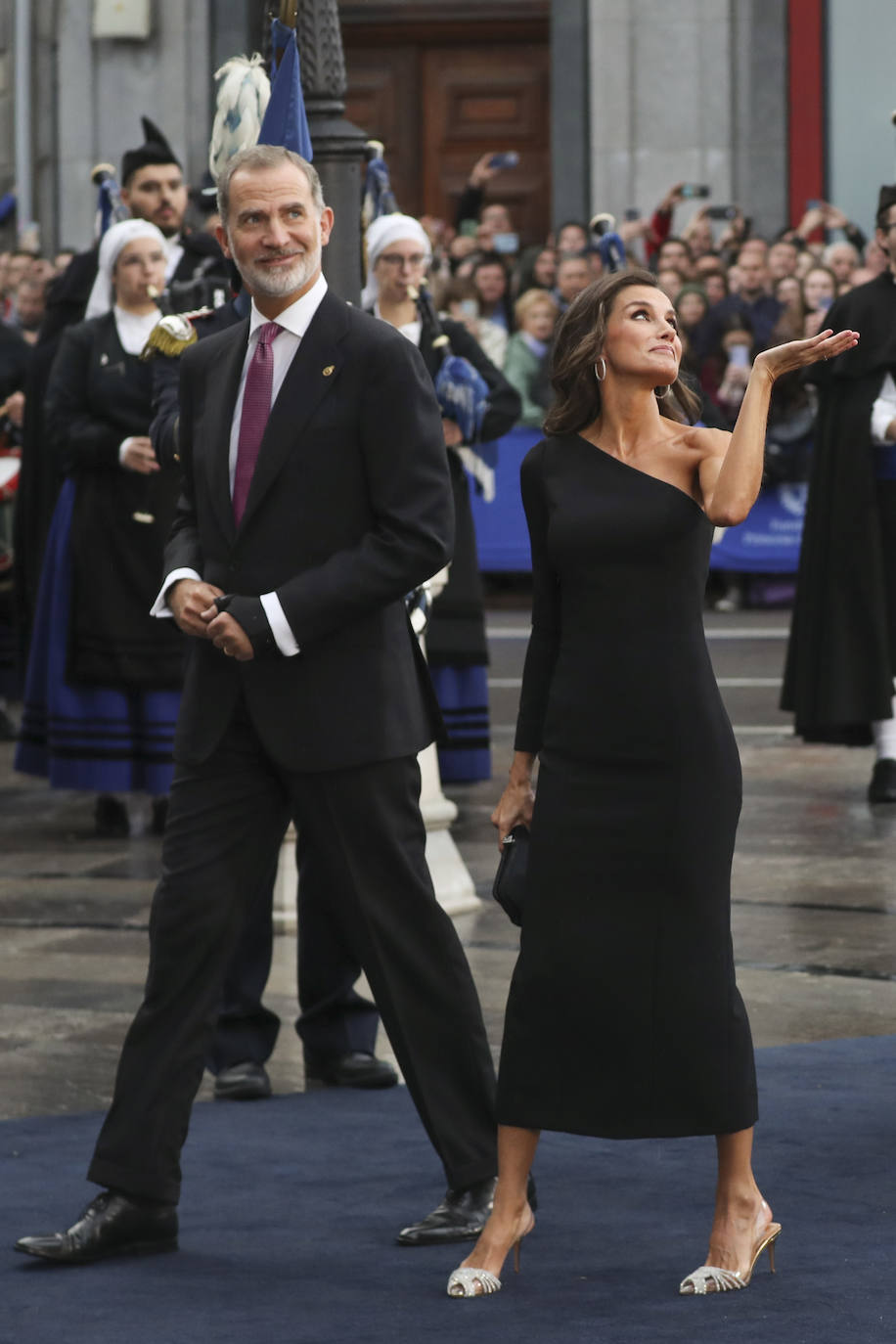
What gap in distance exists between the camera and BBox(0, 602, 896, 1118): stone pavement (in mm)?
6074

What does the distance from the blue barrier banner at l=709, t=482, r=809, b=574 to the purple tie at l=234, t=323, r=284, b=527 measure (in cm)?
1121

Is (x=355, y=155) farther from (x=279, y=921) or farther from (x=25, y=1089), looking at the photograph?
(x=25, y=1089)

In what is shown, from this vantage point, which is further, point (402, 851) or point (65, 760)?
point (65, 760)

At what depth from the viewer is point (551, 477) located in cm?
437

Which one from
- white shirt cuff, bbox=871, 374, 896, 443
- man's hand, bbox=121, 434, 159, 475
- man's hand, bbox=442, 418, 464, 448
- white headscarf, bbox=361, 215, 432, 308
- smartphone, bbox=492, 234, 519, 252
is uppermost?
smartphone, bbox=492, 234, 519, 252

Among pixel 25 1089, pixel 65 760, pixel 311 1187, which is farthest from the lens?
pixel 65 760

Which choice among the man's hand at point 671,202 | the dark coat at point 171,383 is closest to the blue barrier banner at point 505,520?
the man's hand at point 671,202

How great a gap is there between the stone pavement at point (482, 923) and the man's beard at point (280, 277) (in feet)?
6.17

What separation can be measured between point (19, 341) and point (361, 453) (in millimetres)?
7354

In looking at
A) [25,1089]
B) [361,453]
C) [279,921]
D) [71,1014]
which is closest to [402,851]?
[361,453]

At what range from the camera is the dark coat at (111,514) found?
8.77 m

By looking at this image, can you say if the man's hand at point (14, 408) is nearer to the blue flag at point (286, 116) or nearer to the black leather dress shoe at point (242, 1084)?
the black leather dress shoe at point (242, 1084)

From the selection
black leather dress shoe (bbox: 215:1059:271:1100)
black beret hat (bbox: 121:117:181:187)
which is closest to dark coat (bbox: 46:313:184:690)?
black beret hat (bbox: 121:117:181:187)

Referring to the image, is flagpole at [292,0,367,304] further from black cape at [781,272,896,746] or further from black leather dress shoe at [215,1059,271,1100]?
black cape at [781,272,896,746]
